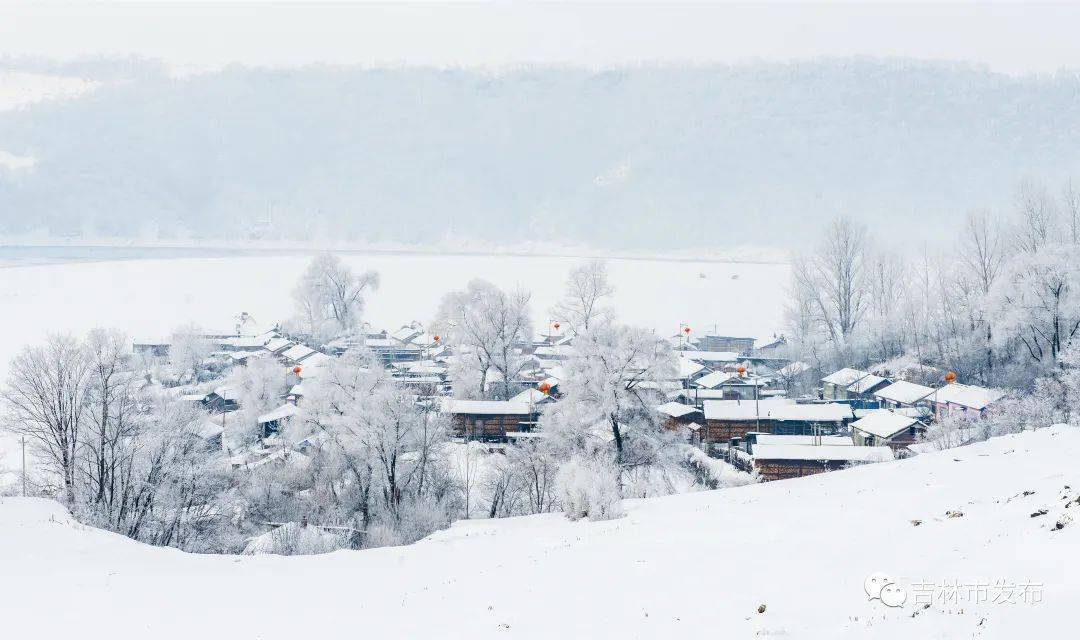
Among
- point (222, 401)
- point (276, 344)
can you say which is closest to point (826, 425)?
point (222, 401)

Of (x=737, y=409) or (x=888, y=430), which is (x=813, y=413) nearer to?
(x=737, y=409)

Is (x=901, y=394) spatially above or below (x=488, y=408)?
below

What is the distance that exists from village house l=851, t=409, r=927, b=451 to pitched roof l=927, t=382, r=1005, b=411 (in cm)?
366

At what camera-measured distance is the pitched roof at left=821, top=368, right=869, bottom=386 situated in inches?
2235

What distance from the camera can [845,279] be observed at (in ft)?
241

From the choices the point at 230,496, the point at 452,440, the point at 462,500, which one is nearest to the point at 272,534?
the point at 230,496

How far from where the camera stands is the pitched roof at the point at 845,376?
56781 millimetres

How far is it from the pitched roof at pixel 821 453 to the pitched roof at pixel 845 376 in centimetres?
1788

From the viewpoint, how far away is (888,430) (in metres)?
41.7

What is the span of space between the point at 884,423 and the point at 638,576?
32.7 meters

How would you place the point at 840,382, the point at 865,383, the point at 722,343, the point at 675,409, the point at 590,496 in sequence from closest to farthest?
the point at 590,496
the point at 675,409
the point at 865,383
the point at 840,382
the point at 722,343

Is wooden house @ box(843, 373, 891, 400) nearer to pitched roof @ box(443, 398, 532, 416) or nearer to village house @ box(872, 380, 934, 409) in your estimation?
village house @ box(872, 380, 934, 409)

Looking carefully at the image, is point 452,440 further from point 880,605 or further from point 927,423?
point 880,605

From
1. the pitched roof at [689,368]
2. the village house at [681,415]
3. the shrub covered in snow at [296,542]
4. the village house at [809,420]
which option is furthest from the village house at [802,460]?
the shrub covered in snow at [296,542]
